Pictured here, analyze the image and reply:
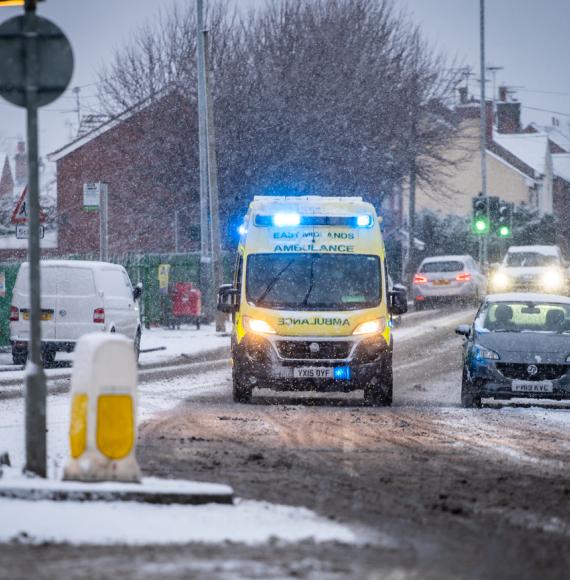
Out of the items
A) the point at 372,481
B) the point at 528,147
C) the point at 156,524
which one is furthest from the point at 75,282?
the point at 528,147

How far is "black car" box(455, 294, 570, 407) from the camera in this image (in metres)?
18.7

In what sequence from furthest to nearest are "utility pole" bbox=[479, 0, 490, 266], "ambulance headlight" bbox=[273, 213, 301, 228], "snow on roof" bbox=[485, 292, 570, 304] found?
"utility pole" bbox=[479, 0, 490, 266] → "snow on roof" bbox=[485, 292, 570, 304] → "ambulance headlight" bbox=[273, 213, 301, 228]

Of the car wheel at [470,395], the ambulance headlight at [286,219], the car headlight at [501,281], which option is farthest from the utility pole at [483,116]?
the ambulance headlight at [286,219]

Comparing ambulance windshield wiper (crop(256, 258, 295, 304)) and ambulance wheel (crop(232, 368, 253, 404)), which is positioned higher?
ambulance windshield wiper (crop(256, 258, 295, 304))

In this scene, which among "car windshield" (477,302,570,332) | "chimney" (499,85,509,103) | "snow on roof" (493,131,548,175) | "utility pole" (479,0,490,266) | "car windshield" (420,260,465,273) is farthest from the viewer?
"chimney" (499,85,509,103)

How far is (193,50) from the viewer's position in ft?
185

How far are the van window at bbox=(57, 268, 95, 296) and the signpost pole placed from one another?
1620cm

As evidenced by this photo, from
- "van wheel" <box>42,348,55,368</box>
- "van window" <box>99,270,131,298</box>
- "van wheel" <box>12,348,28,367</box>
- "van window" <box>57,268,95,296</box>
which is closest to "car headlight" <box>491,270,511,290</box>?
"van window" <box>99,270,131,298</box>

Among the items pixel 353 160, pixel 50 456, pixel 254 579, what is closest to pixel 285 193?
pixel 353 160

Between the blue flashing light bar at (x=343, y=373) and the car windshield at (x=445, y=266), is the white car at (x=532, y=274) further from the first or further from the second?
the blue flashing light bar at (x=343, y=373)

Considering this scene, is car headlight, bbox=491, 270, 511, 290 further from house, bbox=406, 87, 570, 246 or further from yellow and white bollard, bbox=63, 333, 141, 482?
yellow and white bollard, bbox=63, 333, 141, 482

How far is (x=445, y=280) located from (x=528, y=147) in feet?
177

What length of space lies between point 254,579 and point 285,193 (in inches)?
1763

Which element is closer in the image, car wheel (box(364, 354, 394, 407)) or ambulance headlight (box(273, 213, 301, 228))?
car wheel (box(364, 354, 394, 407))
